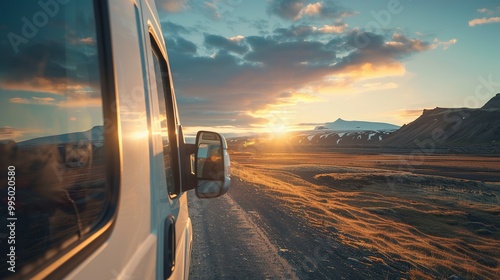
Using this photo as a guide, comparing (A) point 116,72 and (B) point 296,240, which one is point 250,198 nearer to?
(B) point 296,240

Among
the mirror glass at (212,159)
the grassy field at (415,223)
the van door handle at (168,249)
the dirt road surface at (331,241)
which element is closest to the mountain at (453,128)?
the grassy field at (415,223)

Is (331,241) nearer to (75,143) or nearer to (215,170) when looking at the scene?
(215,170)

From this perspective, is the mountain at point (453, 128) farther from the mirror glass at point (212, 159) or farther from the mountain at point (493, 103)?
the mirror glass at point (212, 159)

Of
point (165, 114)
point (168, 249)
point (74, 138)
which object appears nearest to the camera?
point (74, 138)

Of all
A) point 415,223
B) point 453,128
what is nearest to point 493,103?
point 453,128

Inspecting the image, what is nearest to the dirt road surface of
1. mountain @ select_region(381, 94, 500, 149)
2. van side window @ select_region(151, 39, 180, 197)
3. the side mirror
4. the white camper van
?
the side mirror

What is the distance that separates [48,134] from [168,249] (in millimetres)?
1268

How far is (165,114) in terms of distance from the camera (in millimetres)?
2479

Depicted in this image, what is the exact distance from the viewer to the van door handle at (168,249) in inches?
74.3

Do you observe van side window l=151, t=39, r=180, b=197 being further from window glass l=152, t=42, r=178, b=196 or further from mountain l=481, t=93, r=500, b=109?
mountain l=481, t=93, r=500, b=109

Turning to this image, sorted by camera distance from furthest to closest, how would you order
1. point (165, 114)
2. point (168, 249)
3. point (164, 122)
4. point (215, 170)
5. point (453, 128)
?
point (453, 128) < point (215, 170) < point (165, 114) < point (164, 122) < point (168, 249)

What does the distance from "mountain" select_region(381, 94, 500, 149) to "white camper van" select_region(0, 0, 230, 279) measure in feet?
388

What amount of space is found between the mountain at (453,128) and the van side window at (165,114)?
385ft

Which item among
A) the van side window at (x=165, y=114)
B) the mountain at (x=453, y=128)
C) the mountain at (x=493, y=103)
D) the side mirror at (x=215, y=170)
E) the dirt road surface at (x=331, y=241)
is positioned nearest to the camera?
the van side window at (x=165, y=114)
